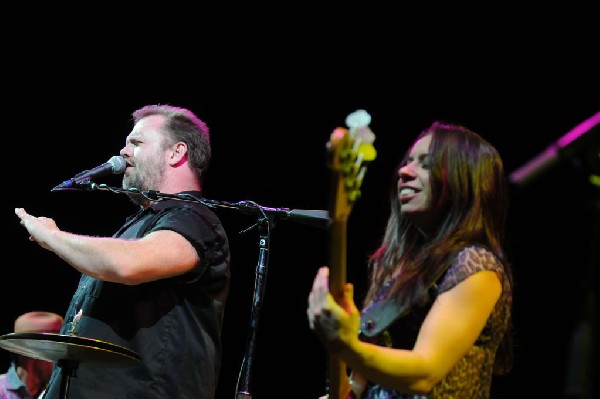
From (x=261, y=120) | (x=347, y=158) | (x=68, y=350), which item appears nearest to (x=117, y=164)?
(x=68, y=350)

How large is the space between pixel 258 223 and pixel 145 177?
822 millimetres

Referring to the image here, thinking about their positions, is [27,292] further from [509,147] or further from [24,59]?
[509,147]

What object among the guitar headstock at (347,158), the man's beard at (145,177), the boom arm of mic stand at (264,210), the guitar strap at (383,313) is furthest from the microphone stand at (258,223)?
the guitar headstock at (347,158)

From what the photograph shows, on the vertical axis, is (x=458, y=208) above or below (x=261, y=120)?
below

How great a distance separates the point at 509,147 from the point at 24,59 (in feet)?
11.9

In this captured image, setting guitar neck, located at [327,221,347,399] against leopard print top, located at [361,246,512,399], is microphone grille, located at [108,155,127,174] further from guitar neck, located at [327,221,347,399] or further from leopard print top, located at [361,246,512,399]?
guitar neck, located at [327,221,347,399]

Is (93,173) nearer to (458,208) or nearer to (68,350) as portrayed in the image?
(68,350)

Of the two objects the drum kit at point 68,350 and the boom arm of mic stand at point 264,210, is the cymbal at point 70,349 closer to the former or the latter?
the drum kit at point 68,350

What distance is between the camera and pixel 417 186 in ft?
7.73

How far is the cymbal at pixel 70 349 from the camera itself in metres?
2.75

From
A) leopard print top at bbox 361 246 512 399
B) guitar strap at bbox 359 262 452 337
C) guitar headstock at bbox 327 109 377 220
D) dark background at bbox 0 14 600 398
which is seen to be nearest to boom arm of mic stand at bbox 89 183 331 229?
guitar strap at bbox 359 262 452 337

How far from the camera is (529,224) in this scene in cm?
461

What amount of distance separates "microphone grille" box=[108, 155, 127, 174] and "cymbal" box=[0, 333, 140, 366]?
3.57 ft

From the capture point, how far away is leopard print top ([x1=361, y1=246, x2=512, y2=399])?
6.99 feet
